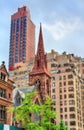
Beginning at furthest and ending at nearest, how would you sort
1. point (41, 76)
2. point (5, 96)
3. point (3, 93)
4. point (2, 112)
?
point (41, 76) < point (5, 96) < point (3, 93) < point (2, 112)

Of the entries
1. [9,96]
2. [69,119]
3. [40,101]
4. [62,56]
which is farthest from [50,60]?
[9,96]

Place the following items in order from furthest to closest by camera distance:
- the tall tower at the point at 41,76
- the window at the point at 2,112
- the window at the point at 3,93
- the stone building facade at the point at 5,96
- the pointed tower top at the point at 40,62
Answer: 1. the pointed tower top at the point at 40,62
2. the tall tower at the point at 41,76
3. the window at the point at 3,93
4. the stone building facade at the point at 5,96
5. the window at the point at 2,112

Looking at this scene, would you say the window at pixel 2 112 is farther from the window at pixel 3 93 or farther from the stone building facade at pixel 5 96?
the window at pixel 3 93

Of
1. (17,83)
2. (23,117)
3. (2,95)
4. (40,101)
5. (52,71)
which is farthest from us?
(17,83)

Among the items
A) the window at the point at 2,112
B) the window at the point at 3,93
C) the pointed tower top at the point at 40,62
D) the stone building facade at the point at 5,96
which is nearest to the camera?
the window at the point at 2,112

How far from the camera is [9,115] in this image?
2589 inches

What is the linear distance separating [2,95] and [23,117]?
9.02 meters

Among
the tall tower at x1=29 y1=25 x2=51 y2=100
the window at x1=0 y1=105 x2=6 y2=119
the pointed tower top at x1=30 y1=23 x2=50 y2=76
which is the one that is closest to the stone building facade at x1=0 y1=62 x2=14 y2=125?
the window at x1=0 y1=105 x2=6 y2=119

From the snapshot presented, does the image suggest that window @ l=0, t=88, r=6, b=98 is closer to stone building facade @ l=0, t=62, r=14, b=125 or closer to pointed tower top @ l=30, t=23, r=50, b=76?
stone building facade @ l=0, t=62, r=14, b=125

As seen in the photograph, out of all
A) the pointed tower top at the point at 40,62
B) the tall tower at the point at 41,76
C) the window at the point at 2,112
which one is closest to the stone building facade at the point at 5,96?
the window at the point at 2,112

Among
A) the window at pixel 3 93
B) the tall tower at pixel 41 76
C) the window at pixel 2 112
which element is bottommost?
the window at pixel 2 112

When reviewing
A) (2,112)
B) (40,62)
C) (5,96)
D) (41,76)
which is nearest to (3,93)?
(5,96)

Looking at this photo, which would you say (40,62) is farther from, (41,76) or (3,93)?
(3,93)

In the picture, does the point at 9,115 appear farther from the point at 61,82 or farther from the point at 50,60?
the point at 50,60
